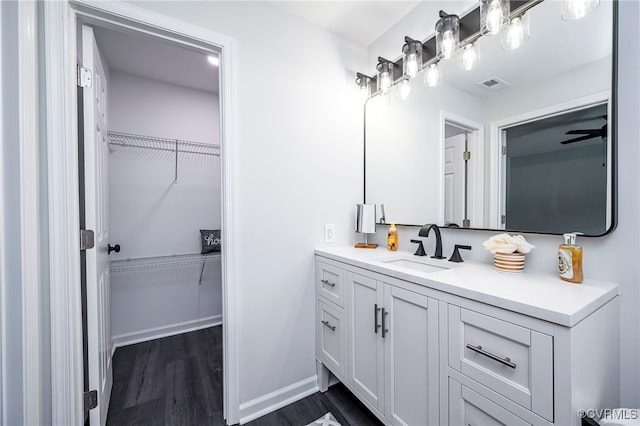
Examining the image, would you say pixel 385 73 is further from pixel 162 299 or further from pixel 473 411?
pixel 162 299

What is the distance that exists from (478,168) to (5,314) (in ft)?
7.09

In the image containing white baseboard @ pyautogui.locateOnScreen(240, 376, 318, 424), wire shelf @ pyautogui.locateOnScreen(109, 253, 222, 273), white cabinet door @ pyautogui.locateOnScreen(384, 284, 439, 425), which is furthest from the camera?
wire shelf @ pyautogui.locateOnScreen(109, 253, 222, 273)

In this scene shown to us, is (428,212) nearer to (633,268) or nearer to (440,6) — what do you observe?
(633,268)

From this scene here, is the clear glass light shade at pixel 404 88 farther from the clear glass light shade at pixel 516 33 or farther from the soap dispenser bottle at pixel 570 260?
the soap dispenser bottle at pixel 570 260

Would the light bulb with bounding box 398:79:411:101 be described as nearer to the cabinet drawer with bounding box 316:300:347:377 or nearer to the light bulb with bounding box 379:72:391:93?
the light bulb with bounding box 379:72:391:93

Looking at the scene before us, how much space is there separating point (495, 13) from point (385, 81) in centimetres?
70

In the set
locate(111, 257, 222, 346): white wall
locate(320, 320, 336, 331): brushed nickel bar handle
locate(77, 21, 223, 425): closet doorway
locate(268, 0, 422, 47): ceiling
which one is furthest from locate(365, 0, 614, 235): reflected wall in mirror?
locate(111, 257, 222, 346): white wall

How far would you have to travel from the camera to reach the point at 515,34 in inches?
46.3

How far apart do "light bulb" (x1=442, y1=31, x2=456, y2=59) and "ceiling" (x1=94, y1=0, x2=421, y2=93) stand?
445 mm

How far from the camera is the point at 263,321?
1.61m

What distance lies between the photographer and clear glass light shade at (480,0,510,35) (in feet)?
3.91

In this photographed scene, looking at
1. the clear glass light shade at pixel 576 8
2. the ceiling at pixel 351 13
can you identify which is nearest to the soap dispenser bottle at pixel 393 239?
Result: the clear glass light shade at pixel 576 8

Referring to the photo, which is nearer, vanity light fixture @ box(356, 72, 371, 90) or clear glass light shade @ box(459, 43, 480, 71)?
clear glass light shade @ box(459, 43, 480, 71)

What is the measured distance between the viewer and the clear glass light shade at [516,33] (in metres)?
1.16
